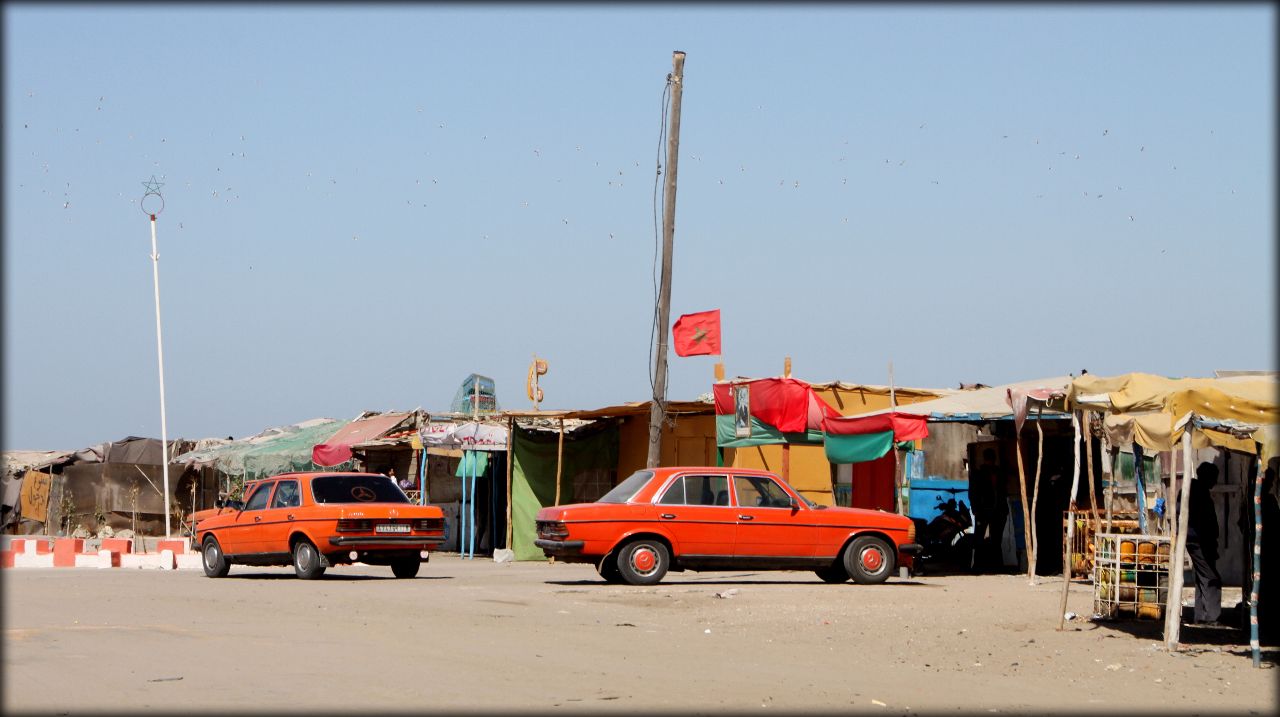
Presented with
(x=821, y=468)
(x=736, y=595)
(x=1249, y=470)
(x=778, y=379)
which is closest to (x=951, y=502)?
(x=821, y=468)

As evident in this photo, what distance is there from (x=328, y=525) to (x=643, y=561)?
4.74 m

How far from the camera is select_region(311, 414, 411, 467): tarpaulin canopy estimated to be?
35.3 meters

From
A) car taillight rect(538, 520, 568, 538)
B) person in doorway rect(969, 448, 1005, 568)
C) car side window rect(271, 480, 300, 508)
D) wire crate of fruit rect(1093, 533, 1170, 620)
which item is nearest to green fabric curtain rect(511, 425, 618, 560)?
car side window rect(271, 480, 300, 508)

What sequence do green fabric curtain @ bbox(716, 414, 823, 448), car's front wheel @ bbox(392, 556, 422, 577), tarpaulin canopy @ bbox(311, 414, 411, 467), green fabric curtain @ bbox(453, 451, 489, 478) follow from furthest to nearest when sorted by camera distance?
tarpaulin canopy @ bbox(311, 414, 411, 467), green fabric curtain @ bbox(453, 451, 489, 478), green fabric curtain @ bbox(716, 414, 823, 448), car's front wheel @ bbox(392, 556, 422, 577)

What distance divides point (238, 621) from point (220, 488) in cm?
2936

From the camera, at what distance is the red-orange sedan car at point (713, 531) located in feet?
63.2

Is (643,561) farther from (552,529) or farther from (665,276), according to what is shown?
(665,276)

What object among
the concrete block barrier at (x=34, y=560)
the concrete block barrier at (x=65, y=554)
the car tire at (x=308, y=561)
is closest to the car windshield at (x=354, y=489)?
the car tire at (x=308, y=561)

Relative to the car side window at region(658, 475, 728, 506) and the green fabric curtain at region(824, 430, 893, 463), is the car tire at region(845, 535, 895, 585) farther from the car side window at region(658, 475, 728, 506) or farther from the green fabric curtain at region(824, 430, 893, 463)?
the green fabric curtain at region(824, 430, 893, 463)

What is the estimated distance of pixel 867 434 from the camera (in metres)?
23.0

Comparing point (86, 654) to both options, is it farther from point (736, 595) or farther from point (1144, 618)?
point (1144, 618)

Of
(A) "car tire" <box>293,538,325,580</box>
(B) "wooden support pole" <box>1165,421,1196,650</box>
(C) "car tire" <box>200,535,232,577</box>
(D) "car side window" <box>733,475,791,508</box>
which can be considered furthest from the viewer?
(C) "car tire" <box>200,535,232,577</box>

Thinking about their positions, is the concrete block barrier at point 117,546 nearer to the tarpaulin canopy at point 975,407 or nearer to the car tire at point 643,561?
the car tire at point 643,561

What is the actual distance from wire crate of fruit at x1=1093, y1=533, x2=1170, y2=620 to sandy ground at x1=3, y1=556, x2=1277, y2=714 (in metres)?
0.22
